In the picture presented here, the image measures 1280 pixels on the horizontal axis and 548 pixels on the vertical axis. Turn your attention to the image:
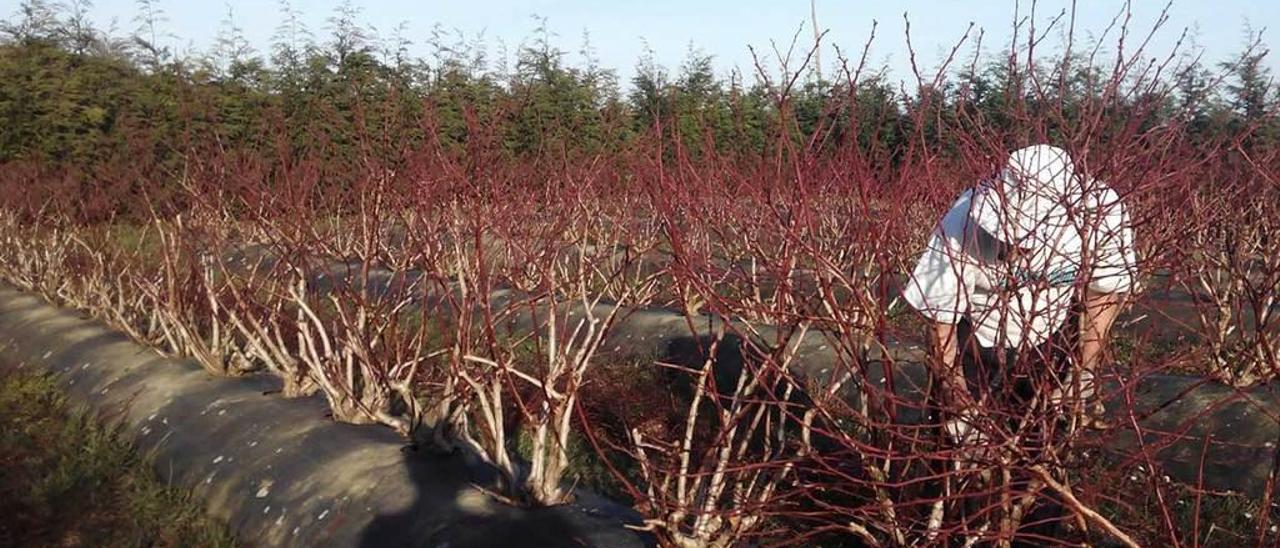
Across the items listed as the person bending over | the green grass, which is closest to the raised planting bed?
the green grass

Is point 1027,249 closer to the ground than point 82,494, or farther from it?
farther from it

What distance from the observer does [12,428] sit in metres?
5.32

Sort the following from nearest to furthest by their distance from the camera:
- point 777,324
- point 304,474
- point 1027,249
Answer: point 1027,249, point 777,324, point 304,474

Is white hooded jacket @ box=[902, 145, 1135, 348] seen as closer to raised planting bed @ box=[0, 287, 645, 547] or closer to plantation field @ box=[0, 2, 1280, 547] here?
plantation field @ box=[0, 2, 1280, 547]

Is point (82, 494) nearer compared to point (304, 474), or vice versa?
point (304, 474)

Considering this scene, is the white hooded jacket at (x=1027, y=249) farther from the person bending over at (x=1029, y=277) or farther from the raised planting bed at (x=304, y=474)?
the raised planting bed at (x=304, y=474)

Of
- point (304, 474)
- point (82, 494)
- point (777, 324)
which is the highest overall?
point (777, 324)

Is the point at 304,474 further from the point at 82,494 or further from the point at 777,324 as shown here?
the point at 777,324

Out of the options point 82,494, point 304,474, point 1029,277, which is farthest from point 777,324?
point 82,494

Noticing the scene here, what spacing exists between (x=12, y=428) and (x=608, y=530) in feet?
12.8

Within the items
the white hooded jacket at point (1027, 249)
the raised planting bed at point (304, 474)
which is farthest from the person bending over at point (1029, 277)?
the raised planting bed at point (304, 474)

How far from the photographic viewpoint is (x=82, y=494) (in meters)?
4.32

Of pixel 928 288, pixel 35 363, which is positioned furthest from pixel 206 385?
pixel 928 288

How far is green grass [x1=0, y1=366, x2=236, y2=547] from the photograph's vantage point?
381 cm
